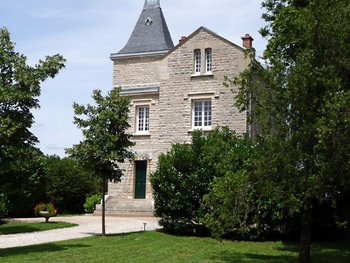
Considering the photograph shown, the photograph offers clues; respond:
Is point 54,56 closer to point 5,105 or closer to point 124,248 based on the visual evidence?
point 5,105

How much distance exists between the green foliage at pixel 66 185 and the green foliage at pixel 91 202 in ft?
3.93

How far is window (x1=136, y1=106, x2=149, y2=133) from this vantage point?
30172 mm

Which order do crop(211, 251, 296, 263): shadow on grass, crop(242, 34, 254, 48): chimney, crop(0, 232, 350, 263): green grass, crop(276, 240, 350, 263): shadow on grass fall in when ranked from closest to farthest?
crop(0, 232, 350, 263): green grass < crop(211, 251, 296, 263): shadow on grass < crop(276, 240, 350, 263): shadow on grass < crop(242, 34, 254, 48): chimney

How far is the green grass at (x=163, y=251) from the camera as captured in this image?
12.8 m

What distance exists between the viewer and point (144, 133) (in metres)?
29.8

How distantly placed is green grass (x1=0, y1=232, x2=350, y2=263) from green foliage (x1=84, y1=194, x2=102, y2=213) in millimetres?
13824

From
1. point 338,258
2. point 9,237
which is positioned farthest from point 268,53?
point 9,237

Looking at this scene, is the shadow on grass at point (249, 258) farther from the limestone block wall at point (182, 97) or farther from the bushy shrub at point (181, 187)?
the limestone block wall at point (182, 97)

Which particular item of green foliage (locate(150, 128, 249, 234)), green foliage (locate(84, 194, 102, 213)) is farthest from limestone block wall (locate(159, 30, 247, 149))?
green foliage (locate(150, 128, 249, 234))

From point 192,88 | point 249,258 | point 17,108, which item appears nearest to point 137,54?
point 192,88

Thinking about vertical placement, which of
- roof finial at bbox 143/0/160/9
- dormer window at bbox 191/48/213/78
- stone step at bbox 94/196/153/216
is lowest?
stone step at bbox 94/196/153/216

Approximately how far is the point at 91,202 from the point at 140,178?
3.85 metres

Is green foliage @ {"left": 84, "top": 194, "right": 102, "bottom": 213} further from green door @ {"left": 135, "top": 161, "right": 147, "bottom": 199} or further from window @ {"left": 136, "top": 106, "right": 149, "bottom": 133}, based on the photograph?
window @ {"left": 136, "top": 106, "right": 149, "bottom": 133}

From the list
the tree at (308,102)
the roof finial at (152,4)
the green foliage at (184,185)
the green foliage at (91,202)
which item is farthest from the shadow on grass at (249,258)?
the roof finial at (152,4)
